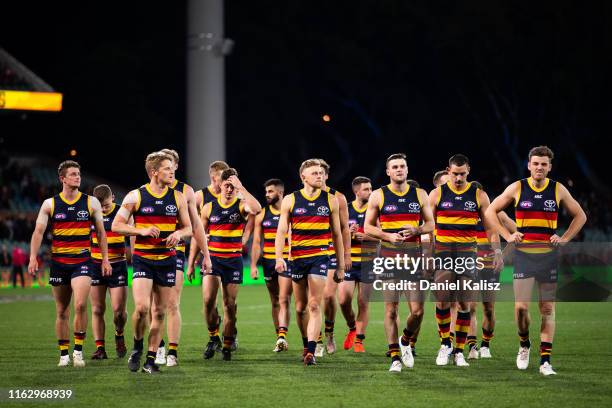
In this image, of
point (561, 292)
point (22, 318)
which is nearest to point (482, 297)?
→ point (22, 318)

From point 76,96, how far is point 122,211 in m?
44.2

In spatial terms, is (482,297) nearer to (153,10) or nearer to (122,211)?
(122,211)

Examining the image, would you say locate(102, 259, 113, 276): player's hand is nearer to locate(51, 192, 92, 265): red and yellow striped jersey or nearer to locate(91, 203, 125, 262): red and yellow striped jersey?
locate(51, 192, 92, 265): red and yellow striped jersey

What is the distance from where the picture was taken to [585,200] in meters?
49.7

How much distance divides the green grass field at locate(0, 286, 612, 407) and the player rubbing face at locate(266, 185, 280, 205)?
7.20 feet

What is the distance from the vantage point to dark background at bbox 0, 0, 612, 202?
171ft

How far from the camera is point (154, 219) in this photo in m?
11.6

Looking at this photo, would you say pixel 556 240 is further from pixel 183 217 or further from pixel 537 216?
pixel 183 217

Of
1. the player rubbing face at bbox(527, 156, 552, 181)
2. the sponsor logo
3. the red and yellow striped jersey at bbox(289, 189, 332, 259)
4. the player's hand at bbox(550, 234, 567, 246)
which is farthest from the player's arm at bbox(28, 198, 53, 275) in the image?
Answer: the player's hand at bbox(550, 234, 567, 246)

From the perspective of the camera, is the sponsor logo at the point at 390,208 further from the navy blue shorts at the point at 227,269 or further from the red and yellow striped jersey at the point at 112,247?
the red and yellow striped jersey at the point at 112,247

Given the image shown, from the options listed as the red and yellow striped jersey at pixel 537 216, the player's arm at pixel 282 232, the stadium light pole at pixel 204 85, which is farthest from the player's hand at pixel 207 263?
the stadium light pole at pixel 204 85

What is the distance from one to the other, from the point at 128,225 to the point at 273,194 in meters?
4.34

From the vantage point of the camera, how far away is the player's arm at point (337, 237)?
40.5 feet

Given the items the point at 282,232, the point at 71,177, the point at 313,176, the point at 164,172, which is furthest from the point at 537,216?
the point at 71,177
